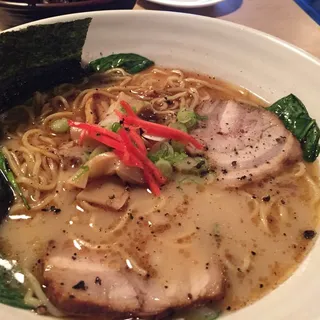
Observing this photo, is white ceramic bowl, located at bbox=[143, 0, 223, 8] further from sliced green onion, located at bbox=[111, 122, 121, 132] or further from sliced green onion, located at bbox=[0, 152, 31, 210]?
sliced green onion, located at bbox=[0, 152, 31, 210]

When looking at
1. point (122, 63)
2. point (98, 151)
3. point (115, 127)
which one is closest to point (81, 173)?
point (98, 151)

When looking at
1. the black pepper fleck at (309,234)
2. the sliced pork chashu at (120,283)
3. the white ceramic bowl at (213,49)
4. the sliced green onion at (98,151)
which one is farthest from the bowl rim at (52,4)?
the black pepper fleck at (309,234)

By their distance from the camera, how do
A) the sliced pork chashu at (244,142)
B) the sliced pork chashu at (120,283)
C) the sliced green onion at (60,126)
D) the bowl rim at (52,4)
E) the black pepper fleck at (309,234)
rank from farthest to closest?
the bowl rim at (52,4)
the sliced green onion at (60,126)
the sliced pork chashu at (244,142)
the black pepper fleck at (309,234)
the sliced pork chashu at (120,283)

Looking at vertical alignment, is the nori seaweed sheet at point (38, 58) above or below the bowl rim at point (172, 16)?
below

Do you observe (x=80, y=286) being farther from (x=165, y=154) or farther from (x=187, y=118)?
(x=187, y=118)

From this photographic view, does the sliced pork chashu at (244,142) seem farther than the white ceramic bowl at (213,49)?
No

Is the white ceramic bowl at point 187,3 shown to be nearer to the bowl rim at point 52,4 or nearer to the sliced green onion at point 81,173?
the bowl rim at point 52,4
